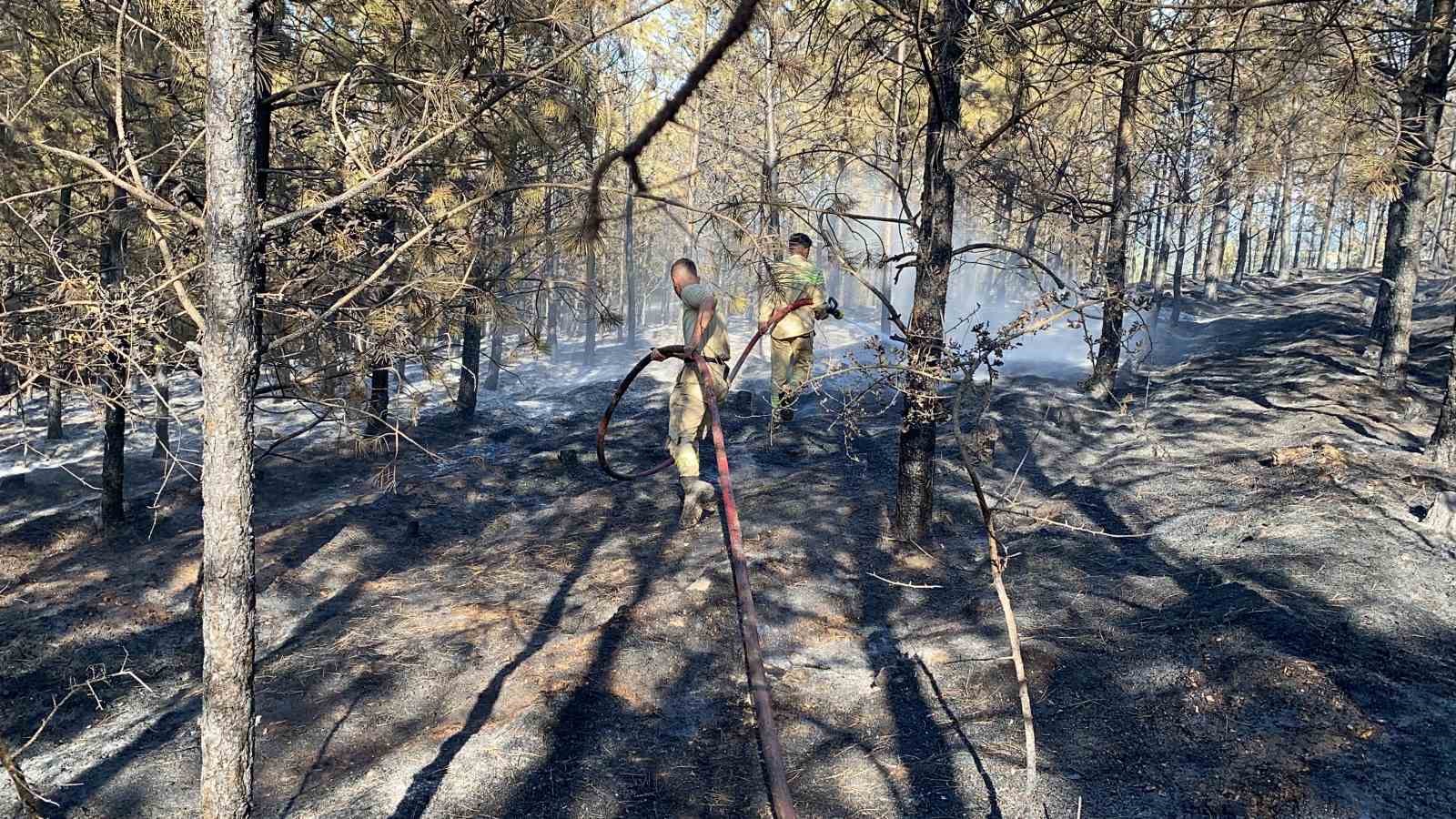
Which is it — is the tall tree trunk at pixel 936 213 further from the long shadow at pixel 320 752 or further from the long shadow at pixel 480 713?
the long shadow at pixel 320 752

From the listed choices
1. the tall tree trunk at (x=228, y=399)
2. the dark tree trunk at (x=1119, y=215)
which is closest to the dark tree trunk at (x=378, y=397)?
the tall tree trunk at (x=228, y=399)

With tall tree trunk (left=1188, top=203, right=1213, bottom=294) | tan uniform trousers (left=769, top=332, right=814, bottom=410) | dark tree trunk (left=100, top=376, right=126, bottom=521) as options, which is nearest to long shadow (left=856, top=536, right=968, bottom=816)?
tan uniform trousers (left=769, top=332, right=814, bottom=410)

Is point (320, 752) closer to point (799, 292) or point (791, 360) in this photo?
point (799, 292)

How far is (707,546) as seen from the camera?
7.60 metres

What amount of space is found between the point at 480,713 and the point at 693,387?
3424mm

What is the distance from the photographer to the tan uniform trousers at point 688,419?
7785mm

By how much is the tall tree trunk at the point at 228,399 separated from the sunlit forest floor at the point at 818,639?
2.84ft

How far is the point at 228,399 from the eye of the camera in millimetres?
3684

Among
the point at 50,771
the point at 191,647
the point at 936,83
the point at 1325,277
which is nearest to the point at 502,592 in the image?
the point at 191,647

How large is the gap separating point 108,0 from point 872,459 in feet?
26.9

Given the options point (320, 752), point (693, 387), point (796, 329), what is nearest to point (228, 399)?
point (320, 752)

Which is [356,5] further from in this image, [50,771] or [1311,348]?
[1311,348]

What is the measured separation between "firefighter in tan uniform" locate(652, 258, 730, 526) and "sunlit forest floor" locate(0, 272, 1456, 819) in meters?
0.39

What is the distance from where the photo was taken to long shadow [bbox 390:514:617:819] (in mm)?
4383
